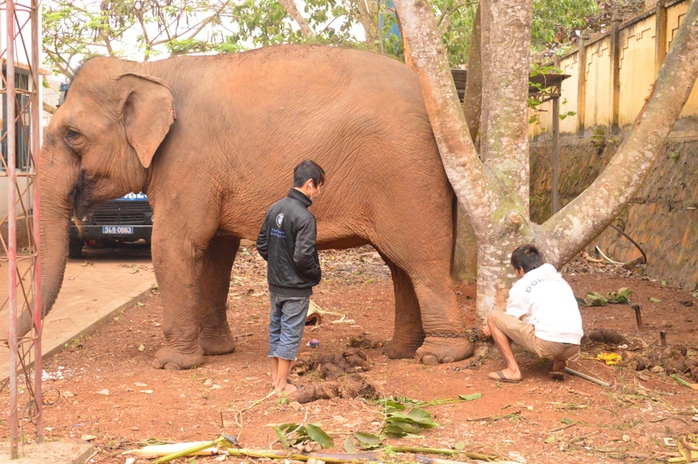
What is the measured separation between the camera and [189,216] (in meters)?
6.97

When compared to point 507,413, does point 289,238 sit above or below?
above

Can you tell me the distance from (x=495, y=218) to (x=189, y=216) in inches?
95.8

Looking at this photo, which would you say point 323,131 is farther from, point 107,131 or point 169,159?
point 107,131

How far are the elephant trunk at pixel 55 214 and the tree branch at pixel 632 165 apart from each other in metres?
3.86

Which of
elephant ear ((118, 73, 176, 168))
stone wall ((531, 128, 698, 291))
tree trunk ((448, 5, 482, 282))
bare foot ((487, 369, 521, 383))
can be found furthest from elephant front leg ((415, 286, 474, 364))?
stone wall ((531, 128, 698, 291))

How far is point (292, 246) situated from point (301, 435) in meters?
1.41

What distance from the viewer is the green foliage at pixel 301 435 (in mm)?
4762

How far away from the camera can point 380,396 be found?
582 centimetres

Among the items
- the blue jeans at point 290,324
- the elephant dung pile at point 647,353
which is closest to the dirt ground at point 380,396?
the elephant dung pile at point 647,353

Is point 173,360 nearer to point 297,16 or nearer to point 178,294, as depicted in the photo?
point 178,294

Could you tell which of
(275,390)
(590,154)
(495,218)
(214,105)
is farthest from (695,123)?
(275,390)

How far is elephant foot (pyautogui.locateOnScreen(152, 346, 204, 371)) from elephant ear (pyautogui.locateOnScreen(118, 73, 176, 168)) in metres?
1.52

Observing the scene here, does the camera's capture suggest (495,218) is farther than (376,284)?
No

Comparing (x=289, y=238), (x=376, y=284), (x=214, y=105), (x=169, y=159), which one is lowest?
(x=376, y=284)
